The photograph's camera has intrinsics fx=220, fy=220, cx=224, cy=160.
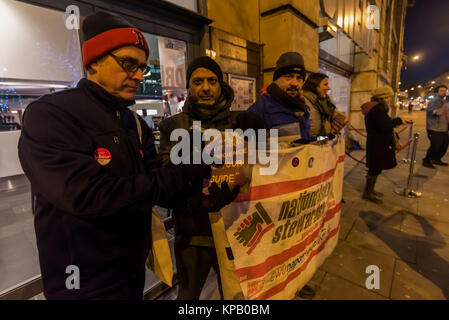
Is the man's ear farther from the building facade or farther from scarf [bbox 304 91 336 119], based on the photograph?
the building facade

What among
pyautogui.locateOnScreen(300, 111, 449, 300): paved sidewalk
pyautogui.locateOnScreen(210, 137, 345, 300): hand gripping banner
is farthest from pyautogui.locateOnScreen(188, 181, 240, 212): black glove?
pyautogui.locateOnScreen(300, 111, 449, 300): paved sidewalk

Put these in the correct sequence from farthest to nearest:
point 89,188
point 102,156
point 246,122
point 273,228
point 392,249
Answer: point 392,249, point 246,122, point 273,228, point 102,156, point 89,188

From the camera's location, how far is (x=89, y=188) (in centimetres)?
87

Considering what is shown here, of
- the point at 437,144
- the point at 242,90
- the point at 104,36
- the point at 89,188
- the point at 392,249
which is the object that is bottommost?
the point at 392,249

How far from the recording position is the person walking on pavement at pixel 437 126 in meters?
6.43

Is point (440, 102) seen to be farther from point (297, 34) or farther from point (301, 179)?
point (301, 179)

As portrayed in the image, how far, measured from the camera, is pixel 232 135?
117 cm

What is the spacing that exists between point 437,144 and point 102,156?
9338 millimetres

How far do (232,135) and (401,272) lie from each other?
9.22 feet

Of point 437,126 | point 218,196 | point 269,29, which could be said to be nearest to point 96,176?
point 218,196

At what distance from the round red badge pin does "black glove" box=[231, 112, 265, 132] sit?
888 millimetres

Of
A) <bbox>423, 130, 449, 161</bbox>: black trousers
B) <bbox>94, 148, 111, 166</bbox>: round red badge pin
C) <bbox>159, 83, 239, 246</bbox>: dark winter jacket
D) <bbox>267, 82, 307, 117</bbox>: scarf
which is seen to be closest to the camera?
<bbox>94, 148, 111, 166</bbox>: round red badge pin

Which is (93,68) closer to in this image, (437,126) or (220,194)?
(220,194)

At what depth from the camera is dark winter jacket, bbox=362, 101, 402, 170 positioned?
408 centimetres
